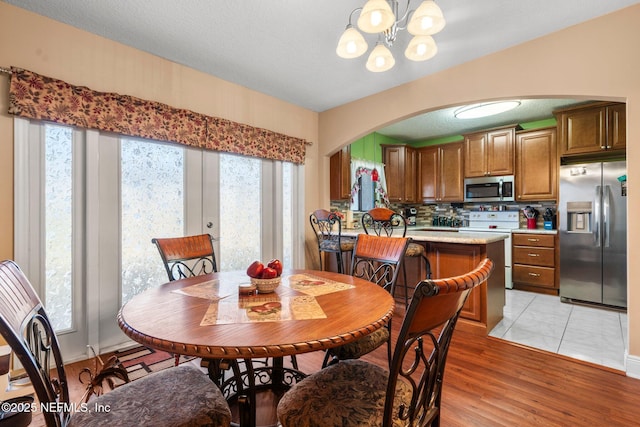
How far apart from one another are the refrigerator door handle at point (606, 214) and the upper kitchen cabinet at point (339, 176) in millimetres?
2963

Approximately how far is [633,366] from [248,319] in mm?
A: 2635

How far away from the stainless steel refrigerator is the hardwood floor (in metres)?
1.87

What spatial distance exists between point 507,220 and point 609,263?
56.7 inches

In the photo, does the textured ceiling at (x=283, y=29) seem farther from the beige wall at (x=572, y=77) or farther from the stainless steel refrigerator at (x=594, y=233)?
the stainless steel refrigerator at (x=594, y=233)

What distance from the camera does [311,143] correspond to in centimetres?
391

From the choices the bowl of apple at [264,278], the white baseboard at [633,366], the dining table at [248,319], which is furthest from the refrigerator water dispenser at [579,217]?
the bowl of apple at [264,278]

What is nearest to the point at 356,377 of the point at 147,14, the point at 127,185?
the point at 127,185

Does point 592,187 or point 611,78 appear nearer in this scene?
point 611,78

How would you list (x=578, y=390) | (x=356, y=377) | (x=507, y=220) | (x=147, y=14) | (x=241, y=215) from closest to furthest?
(x=356, y=377) < (x=578, y=390) < (x=147, y=14) < (x=241, y=215) < (x=507, y=220)

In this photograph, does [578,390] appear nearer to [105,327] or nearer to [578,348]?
[578,348]

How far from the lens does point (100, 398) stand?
3.37 feet

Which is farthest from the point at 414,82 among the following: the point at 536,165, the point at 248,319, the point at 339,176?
the point at 248,319

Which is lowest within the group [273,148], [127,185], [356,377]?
[356,377]

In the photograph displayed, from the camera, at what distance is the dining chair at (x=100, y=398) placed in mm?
833
